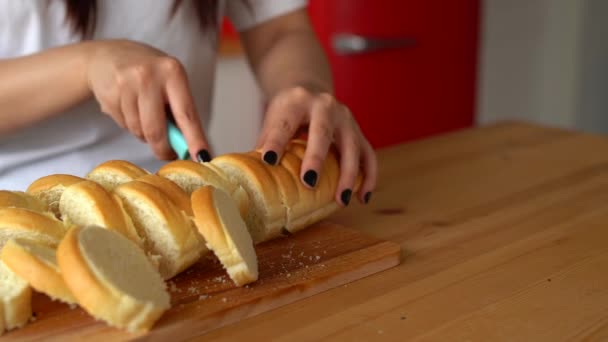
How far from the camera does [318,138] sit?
1.07 meters

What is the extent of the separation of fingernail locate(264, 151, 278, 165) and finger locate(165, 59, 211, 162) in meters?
0.09

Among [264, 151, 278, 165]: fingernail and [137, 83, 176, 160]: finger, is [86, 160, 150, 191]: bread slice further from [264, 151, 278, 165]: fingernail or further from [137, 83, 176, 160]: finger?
[264, 151, 278, 165]: fingernail

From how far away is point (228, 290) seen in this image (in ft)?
2.79

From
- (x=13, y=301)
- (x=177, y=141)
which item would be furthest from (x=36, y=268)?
(x=177, y=141)

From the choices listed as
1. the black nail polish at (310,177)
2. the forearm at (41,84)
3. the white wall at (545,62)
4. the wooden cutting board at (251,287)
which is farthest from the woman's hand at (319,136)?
the white wall at (545,62)

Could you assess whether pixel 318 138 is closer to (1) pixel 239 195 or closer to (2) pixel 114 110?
(1) pixel 239 195

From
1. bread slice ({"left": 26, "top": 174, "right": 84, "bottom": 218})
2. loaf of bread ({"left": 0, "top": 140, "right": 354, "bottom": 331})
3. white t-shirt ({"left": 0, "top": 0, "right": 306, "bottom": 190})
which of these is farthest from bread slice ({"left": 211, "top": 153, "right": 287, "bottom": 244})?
white t-shirt ({"left": 0, "top": 0, "right": 306, "bottom": 190})

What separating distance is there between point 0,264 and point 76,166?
1.93 ft

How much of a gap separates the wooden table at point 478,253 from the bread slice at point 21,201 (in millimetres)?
312

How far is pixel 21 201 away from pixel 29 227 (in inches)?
3.7

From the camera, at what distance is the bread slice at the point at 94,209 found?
2.74 feet

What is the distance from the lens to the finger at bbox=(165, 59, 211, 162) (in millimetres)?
1015

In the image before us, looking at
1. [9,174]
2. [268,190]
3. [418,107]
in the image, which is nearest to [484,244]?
[268,190]

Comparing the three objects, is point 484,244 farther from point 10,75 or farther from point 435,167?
point 10,75
